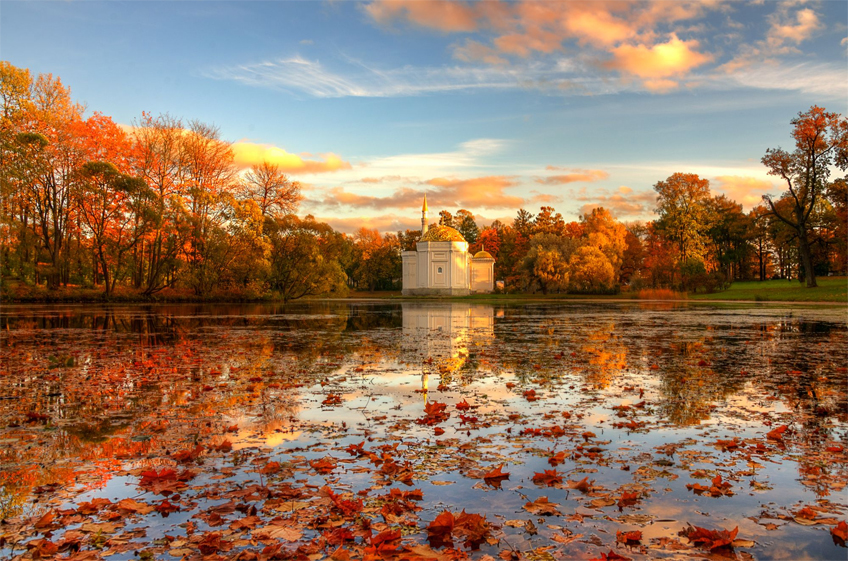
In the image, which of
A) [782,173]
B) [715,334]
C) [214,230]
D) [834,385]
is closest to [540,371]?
[834,385]

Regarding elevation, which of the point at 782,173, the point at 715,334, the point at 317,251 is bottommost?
the point at 715,334

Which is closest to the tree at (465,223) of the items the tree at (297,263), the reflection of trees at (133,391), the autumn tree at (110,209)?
the tree at (297,263)

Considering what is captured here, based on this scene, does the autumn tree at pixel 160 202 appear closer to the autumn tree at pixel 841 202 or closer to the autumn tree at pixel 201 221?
the autumn tree at pixel 201 221

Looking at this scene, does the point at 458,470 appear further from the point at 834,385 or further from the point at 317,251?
the point at 317,251

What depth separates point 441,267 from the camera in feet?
274

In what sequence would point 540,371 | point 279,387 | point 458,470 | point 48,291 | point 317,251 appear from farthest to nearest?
point 317,251
point 48,291
point 540,371
point 279,387
point 458,470

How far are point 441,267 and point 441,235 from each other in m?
5.08

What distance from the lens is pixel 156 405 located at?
7340 mm

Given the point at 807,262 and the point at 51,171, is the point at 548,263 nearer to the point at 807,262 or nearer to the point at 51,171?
the point at 807,262

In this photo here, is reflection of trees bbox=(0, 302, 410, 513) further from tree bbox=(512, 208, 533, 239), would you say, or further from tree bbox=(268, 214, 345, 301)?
tree bbox=(512, 208, 533, 239)

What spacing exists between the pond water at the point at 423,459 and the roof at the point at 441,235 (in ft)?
241

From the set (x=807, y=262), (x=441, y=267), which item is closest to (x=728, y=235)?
(x=807, y=262)

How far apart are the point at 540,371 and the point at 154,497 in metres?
7.22

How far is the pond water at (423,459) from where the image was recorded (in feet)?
11.3
